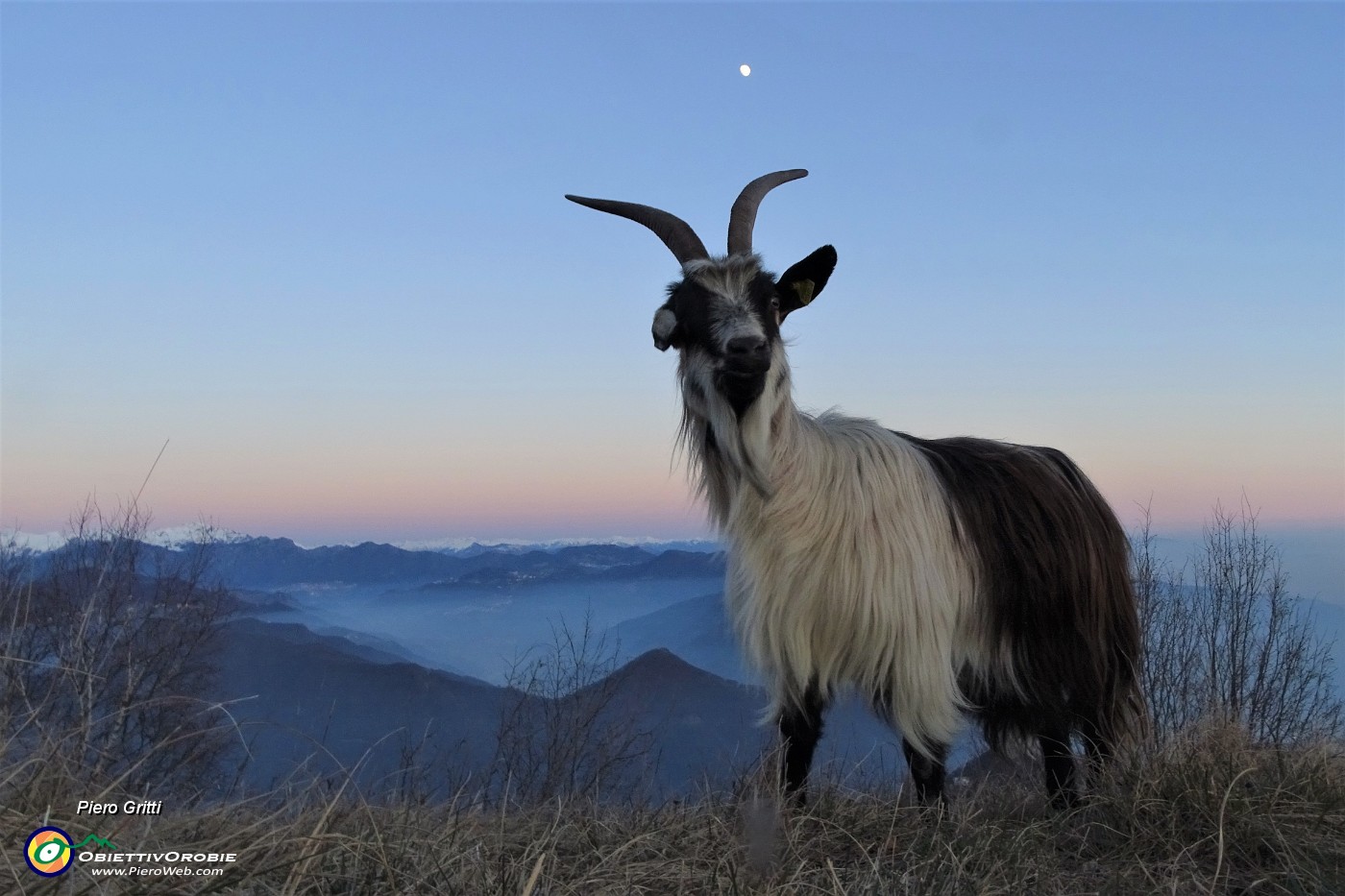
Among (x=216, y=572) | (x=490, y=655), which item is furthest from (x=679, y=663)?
(x=490, y=655)

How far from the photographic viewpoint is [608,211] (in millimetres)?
5434

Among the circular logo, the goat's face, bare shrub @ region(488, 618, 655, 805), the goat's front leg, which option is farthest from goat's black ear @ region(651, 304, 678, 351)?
bare shrub @ region(488, 618, 655, 805)

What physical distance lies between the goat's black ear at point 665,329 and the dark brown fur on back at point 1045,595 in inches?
60.3

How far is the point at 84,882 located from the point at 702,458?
298 centimetres

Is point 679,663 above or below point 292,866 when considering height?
below

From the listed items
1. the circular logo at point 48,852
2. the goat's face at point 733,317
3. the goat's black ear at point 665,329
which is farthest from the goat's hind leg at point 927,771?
the circular logo at point 48,852

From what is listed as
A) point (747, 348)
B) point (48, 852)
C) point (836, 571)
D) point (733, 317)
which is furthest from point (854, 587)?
point (48, 852)

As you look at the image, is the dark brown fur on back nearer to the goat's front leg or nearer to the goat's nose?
the goat's front leg

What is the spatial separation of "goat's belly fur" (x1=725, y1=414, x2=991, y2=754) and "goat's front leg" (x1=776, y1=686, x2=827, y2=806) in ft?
0.20

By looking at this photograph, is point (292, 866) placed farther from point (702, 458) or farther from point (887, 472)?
point (887, 472)

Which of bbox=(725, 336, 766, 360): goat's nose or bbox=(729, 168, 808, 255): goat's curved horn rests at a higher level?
bbox=(729, 168, 808, 255): goat's curved horn

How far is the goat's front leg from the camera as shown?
4.38 meters

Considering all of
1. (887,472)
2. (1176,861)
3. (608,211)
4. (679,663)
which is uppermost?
(608,211)

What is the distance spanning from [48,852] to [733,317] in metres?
3.13
